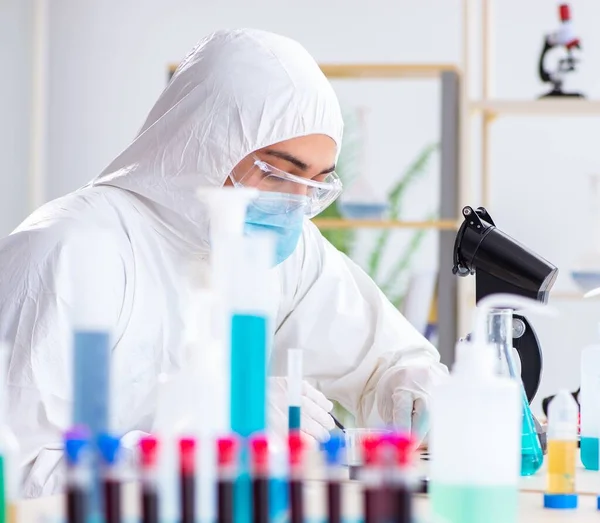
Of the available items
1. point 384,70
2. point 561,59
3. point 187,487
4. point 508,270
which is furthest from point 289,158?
point 561,59

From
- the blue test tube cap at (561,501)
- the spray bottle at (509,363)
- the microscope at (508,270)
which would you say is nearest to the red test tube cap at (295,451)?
the blue test tube cap at (561,501)

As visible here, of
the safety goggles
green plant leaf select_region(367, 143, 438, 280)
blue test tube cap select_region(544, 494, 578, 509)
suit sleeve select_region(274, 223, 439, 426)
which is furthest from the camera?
green plant leaf select_region(367, 143, 438, 280)

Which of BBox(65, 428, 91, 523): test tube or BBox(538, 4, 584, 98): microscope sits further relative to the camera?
BBox(538, 4, 584, 98): microscope

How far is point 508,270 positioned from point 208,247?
0.53 m

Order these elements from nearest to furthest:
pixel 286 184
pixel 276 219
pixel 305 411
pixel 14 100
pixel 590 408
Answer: pixel 590 408 < pixel 305 411 < pixel 276 219 < pixel 286 184 < pixel 14 100

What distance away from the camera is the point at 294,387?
44.6 inches

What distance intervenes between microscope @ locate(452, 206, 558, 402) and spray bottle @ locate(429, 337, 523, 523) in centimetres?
71

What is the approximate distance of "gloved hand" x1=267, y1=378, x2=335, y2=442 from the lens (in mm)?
1383

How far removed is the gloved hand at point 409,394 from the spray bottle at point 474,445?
0.76m

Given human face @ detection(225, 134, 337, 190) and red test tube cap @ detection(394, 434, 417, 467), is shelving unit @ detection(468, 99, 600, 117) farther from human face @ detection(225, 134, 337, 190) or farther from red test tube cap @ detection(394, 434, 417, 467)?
red test tube cap @ detection(394, 434, 417, 467)

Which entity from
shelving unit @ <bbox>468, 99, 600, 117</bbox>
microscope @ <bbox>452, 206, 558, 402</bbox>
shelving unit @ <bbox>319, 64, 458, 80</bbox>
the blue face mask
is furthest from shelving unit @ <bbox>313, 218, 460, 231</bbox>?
microscope @ <bbox>452, 206, 558, 402</bbox>

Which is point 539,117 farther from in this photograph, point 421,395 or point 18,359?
point 18,359

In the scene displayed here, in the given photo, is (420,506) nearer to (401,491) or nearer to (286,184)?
(401,491)

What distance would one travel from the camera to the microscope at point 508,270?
1440 mm
